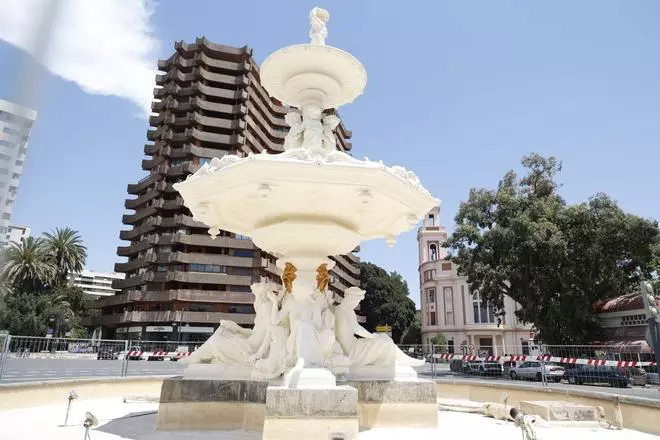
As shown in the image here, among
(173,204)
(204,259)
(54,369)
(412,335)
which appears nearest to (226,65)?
(173,204)

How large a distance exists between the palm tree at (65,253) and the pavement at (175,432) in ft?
163

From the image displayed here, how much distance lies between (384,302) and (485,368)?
4636cm

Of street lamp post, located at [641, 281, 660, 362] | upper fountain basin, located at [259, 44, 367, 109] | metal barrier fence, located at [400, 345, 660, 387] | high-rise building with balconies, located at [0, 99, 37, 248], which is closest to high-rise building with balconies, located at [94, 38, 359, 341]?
metal barrier fence, located at [400, 345, 660, 387]

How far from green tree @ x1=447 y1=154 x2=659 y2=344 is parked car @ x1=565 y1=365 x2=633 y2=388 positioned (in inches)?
338

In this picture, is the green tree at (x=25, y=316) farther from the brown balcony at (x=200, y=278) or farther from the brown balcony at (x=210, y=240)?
the brown balcony at (x=210, y=240)

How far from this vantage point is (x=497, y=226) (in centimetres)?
2702

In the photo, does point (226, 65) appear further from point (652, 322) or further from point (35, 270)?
point (652, 322)

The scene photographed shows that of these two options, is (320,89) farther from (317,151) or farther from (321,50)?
(317,151)

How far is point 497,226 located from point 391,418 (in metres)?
22.1

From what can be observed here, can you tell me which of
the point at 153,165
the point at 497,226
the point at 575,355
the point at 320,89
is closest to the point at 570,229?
the point at 497,226

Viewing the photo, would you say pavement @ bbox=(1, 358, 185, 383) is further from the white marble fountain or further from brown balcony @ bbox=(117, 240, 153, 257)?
brown balcony @ bbox=(117, 240, 153, 257)

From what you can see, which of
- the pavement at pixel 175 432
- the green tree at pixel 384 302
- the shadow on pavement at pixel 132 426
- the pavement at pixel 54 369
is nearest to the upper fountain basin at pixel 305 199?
the pavement at pixel 175 432

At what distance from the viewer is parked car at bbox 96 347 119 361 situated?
1747 cm

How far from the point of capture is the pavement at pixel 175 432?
6352 millimetres
